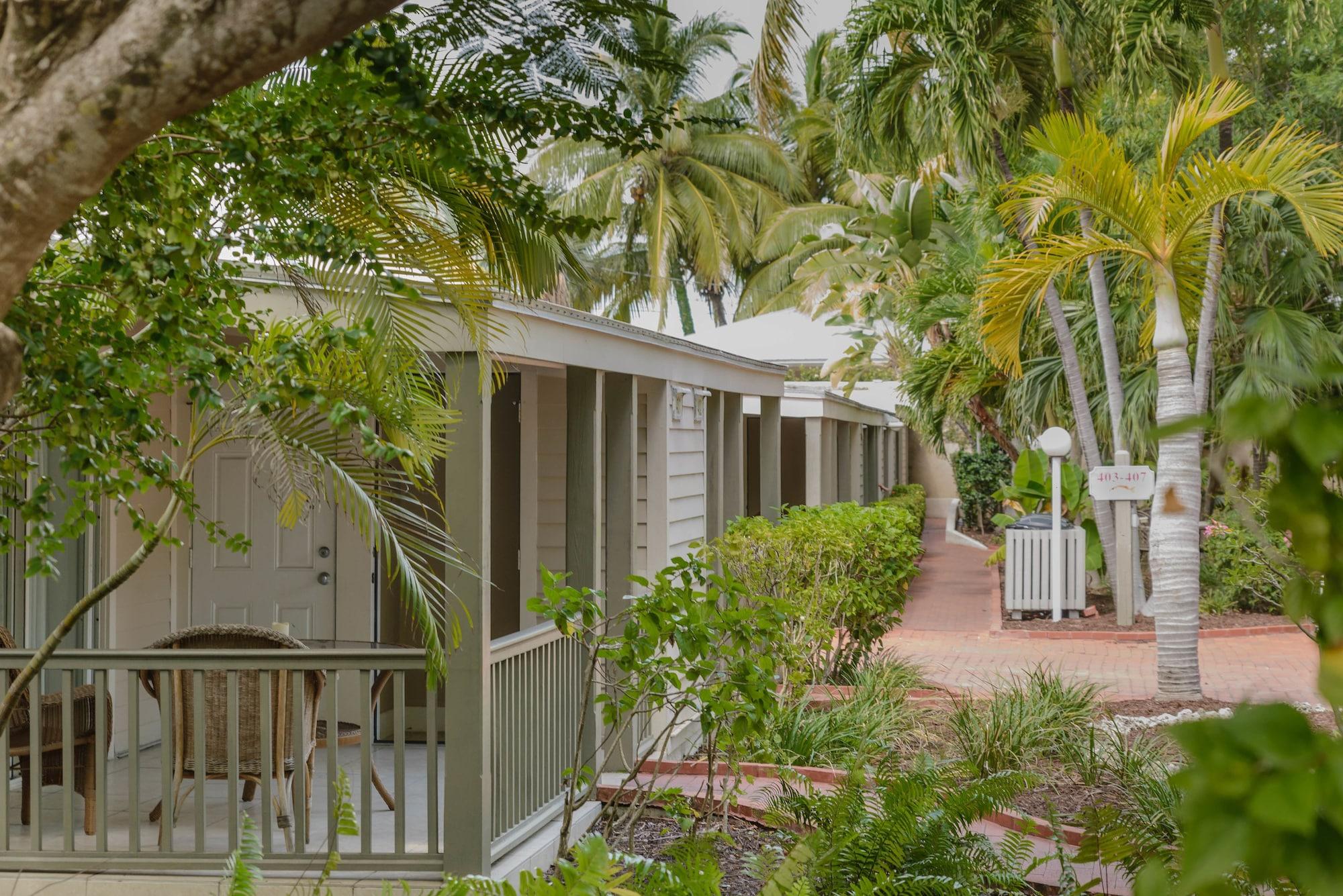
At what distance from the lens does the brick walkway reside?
34.8ft

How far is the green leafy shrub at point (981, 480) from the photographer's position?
2603 centimetres

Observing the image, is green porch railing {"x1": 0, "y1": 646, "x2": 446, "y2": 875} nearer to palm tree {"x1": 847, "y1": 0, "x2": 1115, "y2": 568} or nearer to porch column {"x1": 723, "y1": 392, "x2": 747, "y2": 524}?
porch column {"x1": 723, "y1": 392, "x2": 747, "y2": 524}

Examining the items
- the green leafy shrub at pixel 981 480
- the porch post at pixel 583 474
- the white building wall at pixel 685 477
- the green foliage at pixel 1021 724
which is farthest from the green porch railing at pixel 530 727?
the green leafy shrub at pixel 981 480

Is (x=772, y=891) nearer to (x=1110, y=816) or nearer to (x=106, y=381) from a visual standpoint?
(x=1110, y=816)

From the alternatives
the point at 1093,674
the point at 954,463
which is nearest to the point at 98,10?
the point at 1093,674

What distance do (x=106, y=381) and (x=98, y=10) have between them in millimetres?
1396

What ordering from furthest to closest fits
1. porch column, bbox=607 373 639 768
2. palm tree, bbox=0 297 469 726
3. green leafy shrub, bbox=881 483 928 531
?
green leafy shrub, bbox=881 483 928 531 → porch column, bbox=607 373 639 768 → palm tree, bbox=0 297 469 726

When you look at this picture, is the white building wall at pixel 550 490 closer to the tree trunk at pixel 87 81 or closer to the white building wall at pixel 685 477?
the white building wall at pixel 685 477

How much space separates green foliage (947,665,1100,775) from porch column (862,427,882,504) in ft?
44.9

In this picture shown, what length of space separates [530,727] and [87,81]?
4.58 m

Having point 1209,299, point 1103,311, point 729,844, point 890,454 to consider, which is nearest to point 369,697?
point 729,844

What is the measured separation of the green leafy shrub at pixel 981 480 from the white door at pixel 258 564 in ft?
65.0

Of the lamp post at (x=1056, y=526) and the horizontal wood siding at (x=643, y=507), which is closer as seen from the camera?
the horizontal wood siding at (x=643, y=507)

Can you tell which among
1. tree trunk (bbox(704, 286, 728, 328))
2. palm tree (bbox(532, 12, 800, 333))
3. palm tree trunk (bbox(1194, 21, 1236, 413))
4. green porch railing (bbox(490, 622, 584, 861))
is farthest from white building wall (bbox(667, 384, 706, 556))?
tree trunk (bbox(704, 286, 728, 328))
